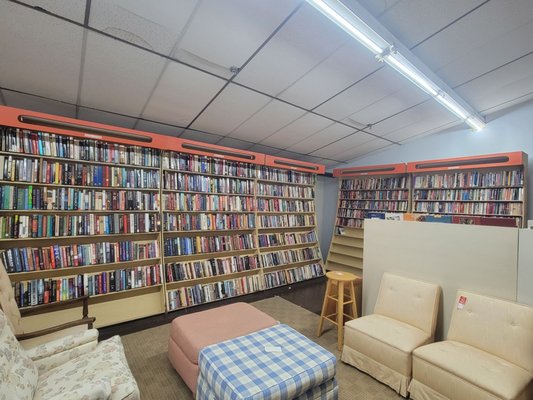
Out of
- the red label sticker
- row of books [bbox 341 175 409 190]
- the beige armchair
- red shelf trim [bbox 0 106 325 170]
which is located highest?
red shelf trim [bbox 0 106 325 170]

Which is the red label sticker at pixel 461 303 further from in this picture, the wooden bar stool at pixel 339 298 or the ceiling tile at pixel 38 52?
the ceiling tile at pixel 38 52

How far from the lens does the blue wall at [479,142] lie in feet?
12.1

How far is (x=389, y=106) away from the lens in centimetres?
344

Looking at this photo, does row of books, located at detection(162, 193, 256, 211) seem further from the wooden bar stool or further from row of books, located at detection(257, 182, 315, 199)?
the wooden bar stool

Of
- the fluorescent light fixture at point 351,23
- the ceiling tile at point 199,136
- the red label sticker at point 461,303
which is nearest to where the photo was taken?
the fluorescent light fixture at point 351,23

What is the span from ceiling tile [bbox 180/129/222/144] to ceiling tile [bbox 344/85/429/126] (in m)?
2.09

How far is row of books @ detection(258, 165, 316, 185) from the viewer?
4.39 meters

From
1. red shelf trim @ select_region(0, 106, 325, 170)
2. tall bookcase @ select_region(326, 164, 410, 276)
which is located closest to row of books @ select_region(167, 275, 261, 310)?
red shelf trim @ select_region(0, 106, 325, 170)

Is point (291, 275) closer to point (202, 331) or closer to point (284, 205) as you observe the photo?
point (284, 205)

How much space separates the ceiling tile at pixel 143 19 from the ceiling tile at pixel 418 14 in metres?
1.47

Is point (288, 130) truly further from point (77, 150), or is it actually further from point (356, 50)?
point (77, 150)

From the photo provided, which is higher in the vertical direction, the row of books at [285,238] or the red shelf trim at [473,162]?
the red shelf trim at [473,162]

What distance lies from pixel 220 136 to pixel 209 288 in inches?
92.6

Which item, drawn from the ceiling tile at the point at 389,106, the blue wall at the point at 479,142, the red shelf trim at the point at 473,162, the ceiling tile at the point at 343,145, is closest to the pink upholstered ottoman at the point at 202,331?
the ceiling tile at the point at 389,106
